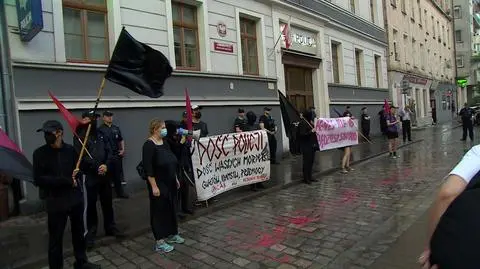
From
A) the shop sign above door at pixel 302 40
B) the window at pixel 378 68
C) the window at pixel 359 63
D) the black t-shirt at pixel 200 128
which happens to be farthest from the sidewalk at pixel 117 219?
the window at pixel 378 68

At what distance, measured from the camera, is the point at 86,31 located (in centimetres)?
931

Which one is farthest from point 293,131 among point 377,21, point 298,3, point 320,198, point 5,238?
point 377,21

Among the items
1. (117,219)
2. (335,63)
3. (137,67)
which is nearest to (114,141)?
(117,219)

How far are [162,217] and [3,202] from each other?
340 centimetres

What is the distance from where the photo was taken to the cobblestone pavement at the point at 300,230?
5133mm

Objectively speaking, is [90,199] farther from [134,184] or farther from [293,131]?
[293,131]

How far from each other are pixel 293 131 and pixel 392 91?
60.5 ft

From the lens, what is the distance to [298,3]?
16781 mm

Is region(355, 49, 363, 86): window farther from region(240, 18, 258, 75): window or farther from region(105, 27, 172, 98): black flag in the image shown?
region(105, 27, 172, 98): black flag

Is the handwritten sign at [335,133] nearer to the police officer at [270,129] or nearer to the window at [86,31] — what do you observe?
the police officer at [270,129]

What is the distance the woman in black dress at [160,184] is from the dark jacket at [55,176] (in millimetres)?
1082

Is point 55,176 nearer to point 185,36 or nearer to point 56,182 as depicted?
point 56,182

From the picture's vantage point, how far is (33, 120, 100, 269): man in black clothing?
455 centimetres

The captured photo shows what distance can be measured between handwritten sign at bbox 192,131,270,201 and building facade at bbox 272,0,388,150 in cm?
651
